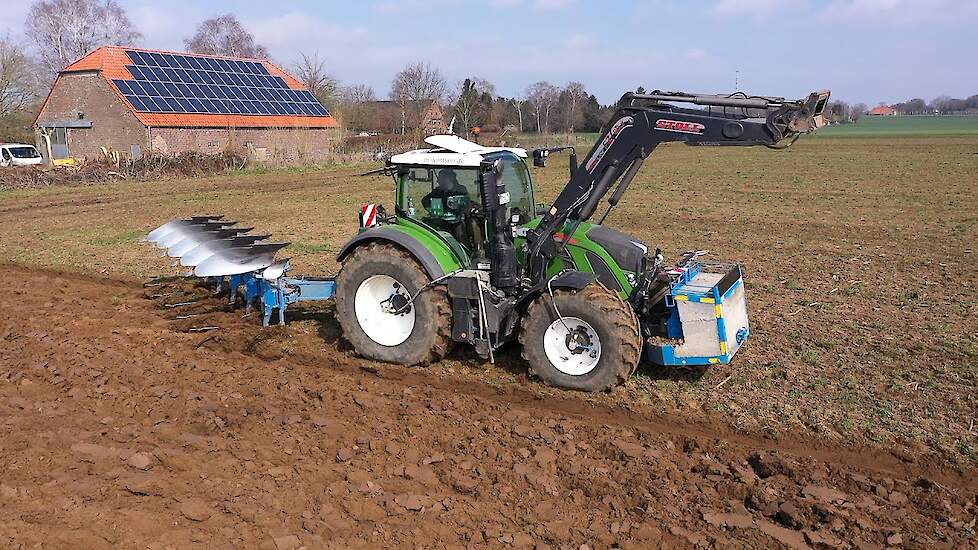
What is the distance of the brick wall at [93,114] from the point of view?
120 feet

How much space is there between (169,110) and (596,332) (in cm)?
3578

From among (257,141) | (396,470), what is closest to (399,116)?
(257,141)

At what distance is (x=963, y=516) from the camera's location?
4848 mm

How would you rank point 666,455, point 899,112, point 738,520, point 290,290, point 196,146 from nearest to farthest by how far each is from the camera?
point 738,520 < point 666,455 < point 290,290 < point 196,146 < point 899,112

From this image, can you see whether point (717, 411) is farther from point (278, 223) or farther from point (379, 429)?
point (278, 223)

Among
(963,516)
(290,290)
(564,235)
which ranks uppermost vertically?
(564,235)

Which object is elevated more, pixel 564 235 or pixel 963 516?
pixel 564 235

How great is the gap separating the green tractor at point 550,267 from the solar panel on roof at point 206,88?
33.4 meters

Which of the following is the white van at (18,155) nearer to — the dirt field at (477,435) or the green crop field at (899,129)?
the dirt field at (477,435)

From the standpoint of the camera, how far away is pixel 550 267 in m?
7.23

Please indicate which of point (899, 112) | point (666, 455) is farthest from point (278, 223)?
point (899, 112)

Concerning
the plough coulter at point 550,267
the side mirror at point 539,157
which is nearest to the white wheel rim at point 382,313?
the plough coulter at point 550,267

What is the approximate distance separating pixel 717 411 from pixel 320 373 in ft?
12.0

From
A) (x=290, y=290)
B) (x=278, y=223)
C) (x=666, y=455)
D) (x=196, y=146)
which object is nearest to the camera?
(x=666, y=455)
